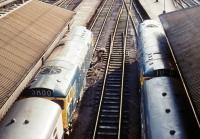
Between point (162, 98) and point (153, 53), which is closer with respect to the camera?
point (162, 98)

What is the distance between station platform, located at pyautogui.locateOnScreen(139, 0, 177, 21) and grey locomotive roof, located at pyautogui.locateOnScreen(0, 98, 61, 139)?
29.2m

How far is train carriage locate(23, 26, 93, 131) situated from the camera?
16.8 m

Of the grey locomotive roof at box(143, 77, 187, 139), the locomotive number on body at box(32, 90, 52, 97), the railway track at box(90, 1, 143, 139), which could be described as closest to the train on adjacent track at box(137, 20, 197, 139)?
the grey locomotive roof at box(143, 77, 187, 139)

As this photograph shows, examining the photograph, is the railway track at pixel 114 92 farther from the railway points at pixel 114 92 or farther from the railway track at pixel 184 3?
the railway track at pixel 184 3

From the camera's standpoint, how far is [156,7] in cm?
4800

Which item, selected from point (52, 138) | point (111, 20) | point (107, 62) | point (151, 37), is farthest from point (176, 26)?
point (111, 20)

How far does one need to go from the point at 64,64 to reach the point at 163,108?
22.4 feet

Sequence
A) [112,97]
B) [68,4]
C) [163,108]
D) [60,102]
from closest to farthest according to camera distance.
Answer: [163,108] < [60,102] < [112,97] < [68,4]

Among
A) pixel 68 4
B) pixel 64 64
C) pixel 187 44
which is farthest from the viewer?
pixel 68 4

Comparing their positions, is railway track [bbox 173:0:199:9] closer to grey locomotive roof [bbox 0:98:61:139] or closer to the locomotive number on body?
the locomotive number on body

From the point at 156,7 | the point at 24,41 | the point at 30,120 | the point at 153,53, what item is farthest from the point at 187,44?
the point at 156,7

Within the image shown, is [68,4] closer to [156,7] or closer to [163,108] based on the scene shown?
[156,7]

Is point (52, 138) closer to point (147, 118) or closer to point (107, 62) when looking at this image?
point (147, 118)

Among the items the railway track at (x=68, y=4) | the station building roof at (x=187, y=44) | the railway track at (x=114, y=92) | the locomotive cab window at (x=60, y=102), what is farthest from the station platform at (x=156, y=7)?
the locomotive cab window at (x=60, y=102)
